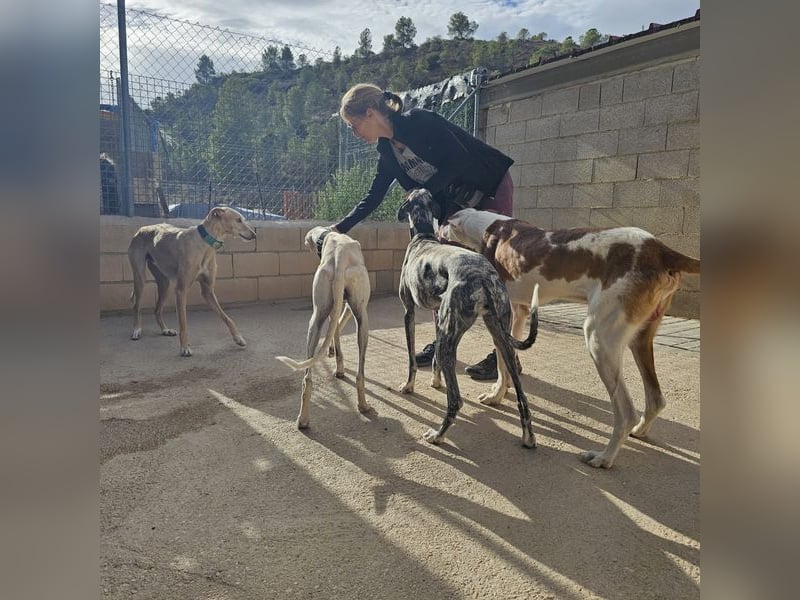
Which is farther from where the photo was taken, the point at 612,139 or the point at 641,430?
the point at 612,139

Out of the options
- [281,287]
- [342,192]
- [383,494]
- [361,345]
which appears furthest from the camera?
[342,192]

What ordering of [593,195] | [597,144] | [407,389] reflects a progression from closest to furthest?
[407,389] < [597,144] < [593,195]

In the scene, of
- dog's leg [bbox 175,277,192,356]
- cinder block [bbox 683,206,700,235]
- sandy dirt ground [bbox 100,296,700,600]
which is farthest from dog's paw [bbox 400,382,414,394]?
cinder block [bbox 683,206,700,235]

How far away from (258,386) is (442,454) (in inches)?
63.4

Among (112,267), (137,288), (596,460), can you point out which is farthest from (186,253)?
(596,460)

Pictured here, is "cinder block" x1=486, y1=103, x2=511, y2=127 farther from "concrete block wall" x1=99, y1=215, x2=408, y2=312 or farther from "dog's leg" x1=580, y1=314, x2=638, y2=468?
"dog's leg" x1=580, y1=314, x2=638, y2=468

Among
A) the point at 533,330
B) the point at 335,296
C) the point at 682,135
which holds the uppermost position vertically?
the point at 682,135

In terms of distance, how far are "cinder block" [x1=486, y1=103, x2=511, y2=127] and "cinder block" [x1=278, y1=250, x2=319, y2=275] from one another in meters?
3.41

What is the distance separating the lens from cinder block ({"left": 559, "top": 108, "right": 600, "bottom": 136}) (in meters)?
6.43

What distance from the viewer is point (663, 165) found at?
584 centimetres

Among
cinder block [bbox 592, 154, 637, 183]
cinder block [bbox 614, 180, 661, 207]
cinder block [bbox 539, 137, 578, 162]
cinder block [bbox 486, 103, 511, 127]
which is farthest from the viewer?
cinder block [bbox 486, 103, 511, 127]

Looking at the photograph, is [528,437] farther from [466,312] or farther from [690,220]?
[690,220]

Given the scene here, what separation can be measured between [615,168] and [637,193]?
1.43ft
